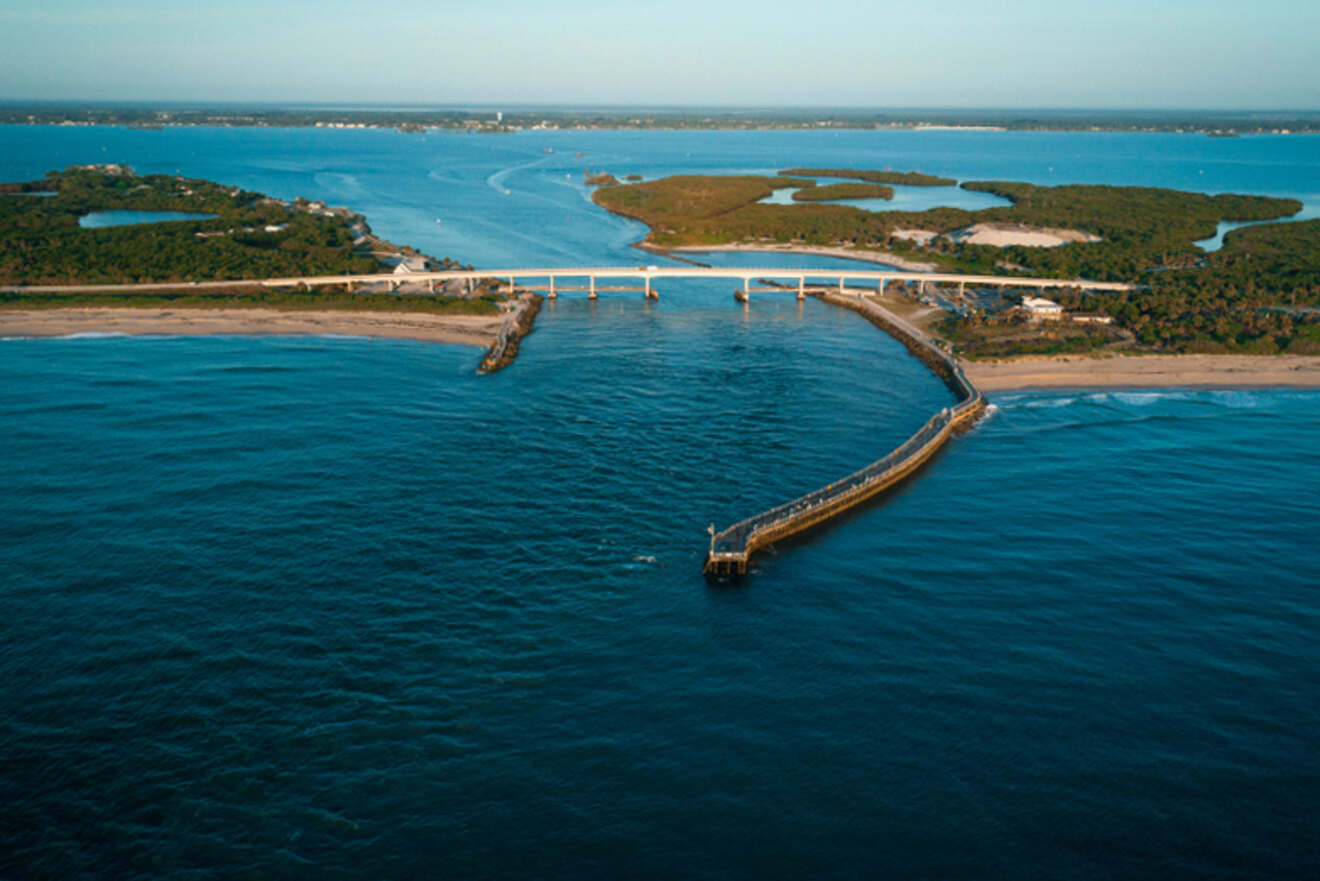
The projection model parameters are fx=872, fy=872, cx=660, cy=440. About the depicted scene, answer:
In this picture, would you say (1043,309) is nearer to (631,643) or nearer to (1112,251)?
(1112,251)

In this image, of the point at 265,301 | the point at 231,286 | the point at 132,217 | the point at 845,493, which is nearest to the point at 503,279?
the point at 265,301

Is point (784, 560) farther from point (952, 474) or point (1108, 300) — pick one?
point (1108, 300)

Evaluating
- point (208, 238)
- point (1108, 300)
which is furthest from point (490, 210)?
point (1108, 300)

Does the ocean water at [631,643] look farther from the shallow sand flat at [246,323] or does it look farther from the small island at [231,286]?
the small island at [231,286]

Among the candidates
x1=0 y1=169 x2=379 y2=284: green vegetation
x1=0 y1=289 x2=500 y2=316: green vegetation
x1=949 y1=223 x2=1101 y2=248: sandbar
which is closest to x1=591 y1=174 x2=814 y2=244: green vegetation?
x1=949 y1=223 x2=1101 y2=248: sandbar

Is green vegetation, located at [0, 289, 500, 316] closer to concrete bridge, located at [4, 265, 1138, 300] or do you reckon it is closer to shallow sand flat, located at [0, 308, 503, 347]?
shallow sand flat, located at [0, 308, 503, 347]

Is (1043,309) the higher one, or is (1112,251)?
(1112,251)
